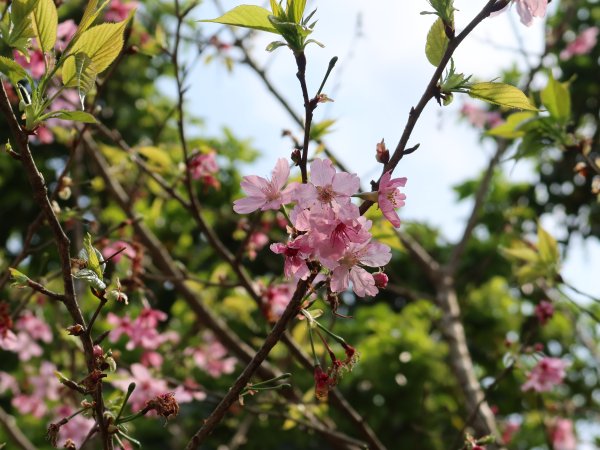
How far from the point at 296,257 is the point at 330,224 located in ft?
0.28

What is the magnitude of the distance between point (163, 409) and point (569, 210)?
23.5 ft

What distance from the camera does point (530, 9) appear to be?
46.5 inches

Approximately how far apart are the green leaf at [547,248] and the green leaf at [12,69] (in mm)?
1640

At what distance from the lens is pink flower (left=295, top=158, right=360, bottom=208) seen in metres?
1.08

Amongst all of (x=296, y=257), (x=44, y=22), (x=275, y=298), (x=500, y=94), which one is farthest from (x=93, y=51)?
(x=275, y=298)

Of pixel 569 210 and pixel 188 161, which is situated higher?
pixel 188 161

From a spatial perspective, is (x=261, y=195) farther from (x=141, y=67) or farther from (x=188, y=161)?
(x=141, y=67)

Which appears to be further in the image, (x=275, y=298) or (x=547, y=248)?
(x=275, y=298)

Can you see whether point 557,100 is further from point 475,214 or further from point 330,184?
point 475,214

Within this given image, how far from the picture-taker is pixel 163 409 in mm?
1159

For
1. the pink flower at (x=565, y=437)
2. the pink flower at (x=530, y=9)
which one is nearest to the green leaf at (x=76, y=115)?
the pink flower at (x=530, y=9)

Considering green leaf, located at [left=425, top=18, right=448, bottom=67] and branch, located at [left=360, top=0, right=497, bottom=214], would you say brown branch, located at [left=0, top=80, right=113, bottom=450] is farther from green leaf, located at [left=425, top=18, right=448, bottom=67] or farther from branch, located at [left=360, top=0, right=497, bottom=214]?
green leaf, located at [left=425, top=18, right=448, bottom=67]

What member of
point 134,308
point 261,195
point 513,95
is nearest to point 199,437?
point 261,195

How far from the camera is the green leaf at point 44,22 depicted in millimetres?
1139
